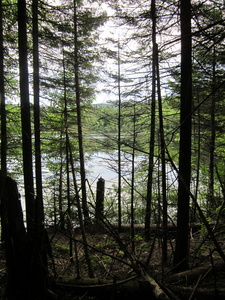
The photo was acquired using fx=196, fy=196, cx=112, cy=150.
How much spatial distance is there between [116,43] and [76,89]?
3.19 meters

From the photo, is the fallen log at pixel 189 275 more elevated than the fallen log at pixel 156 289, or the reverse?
the fallen log at pixel 156 289

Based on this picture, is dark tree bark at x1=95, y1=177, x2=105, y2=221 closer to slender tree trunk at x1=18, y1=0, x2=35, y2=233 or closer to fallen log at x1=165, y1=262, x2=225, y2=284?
fallen log at x1=165, y1=262, x2=225, y2=284

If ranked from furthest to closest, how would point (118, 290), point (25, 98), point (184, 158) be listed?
point (25, 98) < point (184, 158) < point (118, 290)

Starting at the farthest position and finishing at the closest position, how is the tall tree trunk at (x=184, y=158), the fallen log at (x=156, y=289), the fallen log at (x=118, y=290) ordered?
the tall tree trunk at (x=184, y=158) < the fallen log at (x=118, y=290) < the fallen log at (x=156, y=289)

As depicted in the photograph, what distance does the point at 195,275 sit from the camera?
11.2 feet

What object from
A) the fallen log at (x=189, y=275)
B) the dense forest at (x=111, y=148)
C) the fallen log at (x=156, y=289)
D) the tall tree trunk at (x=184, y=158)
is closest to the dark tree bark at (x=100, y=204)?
the dense forest at (x=111, y=148)

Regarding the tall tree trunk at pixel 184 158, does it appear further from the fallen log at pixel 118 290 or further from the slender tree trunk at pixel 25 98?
the slender tree trunk at pixel 25 98

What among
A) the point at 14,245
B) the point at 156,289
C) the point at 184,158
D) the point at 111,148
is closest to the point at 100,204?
the point at 14,245

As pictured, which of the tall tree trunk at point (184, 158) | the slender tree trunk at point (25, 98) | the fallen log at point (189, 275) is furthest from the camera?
the slender tree trunk at point (25, 98)

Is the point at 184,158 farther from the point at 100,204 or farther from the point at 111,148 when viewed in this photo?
the point at 111,148

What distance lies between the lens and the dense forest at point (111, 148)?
2.57m

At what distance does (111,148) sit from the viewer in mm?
9031

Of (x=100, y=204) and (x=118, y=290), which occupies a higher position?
(x=100, y=204)

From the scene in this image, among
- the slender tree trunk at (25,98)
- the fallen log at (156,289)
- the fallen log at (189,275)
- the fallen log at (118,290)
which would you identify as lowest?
the fallen log at (189,275)
